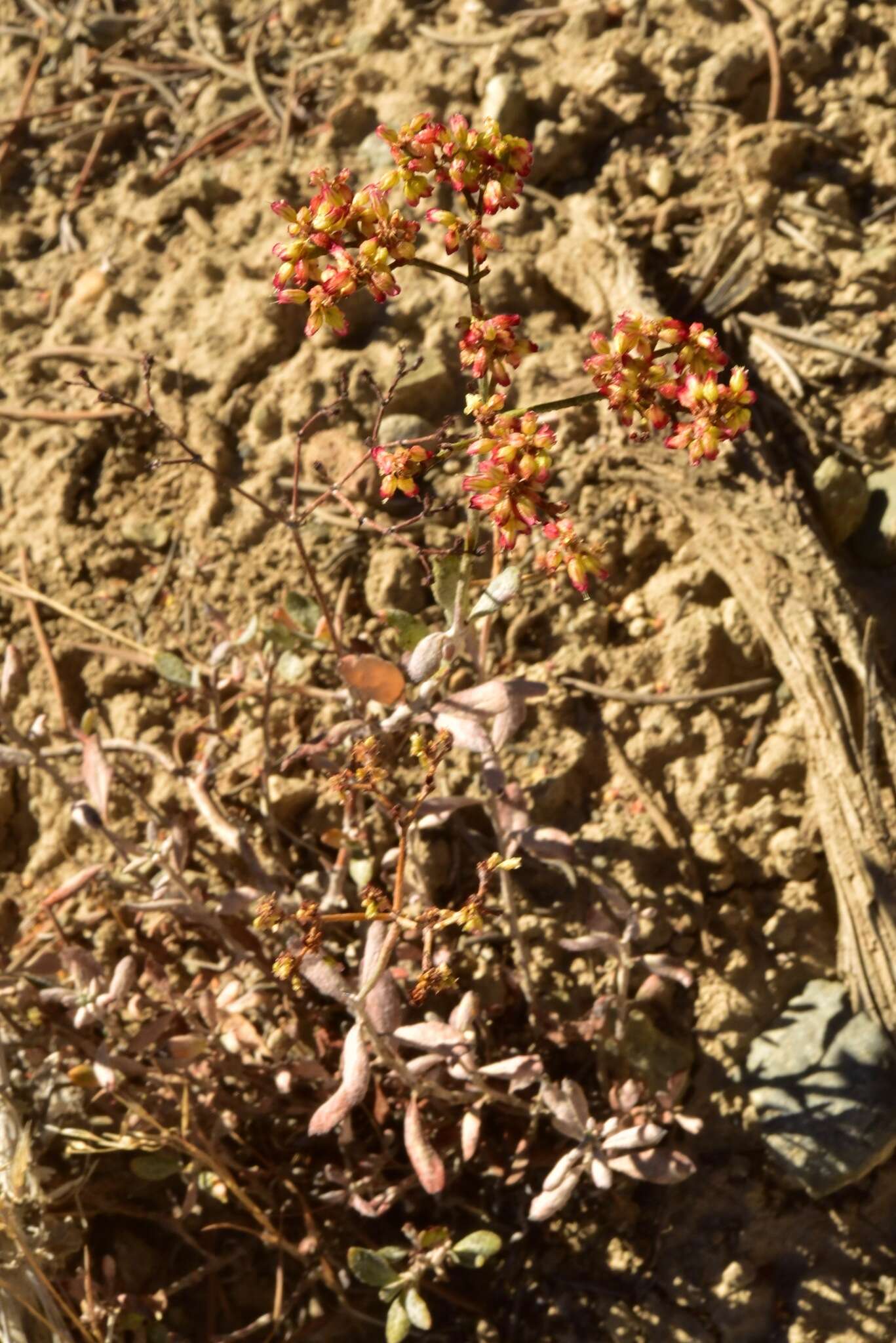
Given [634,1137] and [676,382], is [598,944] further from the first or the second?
[676,382]

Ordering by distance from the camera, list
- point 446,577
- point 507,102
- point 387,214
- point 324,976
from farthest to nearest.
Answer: point 507,102 < point 324,976 < point 446,577 < point 387,214

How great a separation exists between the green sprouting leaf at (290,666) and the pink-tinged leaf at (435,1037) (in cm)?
82

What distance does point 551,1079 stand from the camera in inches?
104

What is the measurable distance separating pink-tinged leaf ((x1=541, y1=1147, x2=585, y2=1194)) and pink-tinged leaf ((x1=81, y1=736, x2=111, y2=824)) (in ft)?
3.57

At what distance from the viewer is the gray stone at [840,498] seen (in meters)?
2.71

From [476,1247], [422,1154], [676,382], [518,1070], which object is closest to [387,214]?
[676,382]

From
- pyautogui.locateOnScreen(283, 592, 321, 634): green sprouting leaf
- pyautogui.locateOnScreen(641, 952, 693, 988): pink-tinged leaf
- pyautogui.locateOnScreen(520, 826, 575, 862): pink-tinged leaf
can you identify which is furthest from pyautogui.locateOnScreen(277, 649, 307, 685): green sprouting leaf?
pyautogui.locateOnScreen(641, 952, 693, 988): pink-tinged leaf

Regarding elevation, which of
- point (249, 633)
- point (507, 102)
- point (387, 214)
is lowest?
point (249, 633)

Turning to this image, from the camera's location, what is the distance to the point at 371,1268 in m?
2.22

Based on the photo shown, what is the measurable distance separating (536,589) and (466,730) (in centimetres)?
90

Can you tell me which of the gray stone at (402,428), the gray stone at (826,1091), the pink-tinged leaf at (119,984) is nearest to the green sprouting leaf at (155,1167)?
the pink-tinged leaf at (119,984)

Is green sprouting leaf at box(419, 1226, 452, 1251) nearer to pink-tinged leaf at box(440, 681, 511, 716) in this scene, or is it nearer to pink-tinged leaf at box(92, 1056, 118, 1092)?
pink-tinged leaf at box(92, 1056, 118, 1092)

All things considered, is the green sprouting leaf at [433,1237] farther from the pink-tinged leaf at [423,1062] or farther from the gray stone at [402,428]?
the gray stone at [402,428]

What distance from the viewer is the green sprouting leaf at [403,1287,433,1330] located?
217 centimetres
